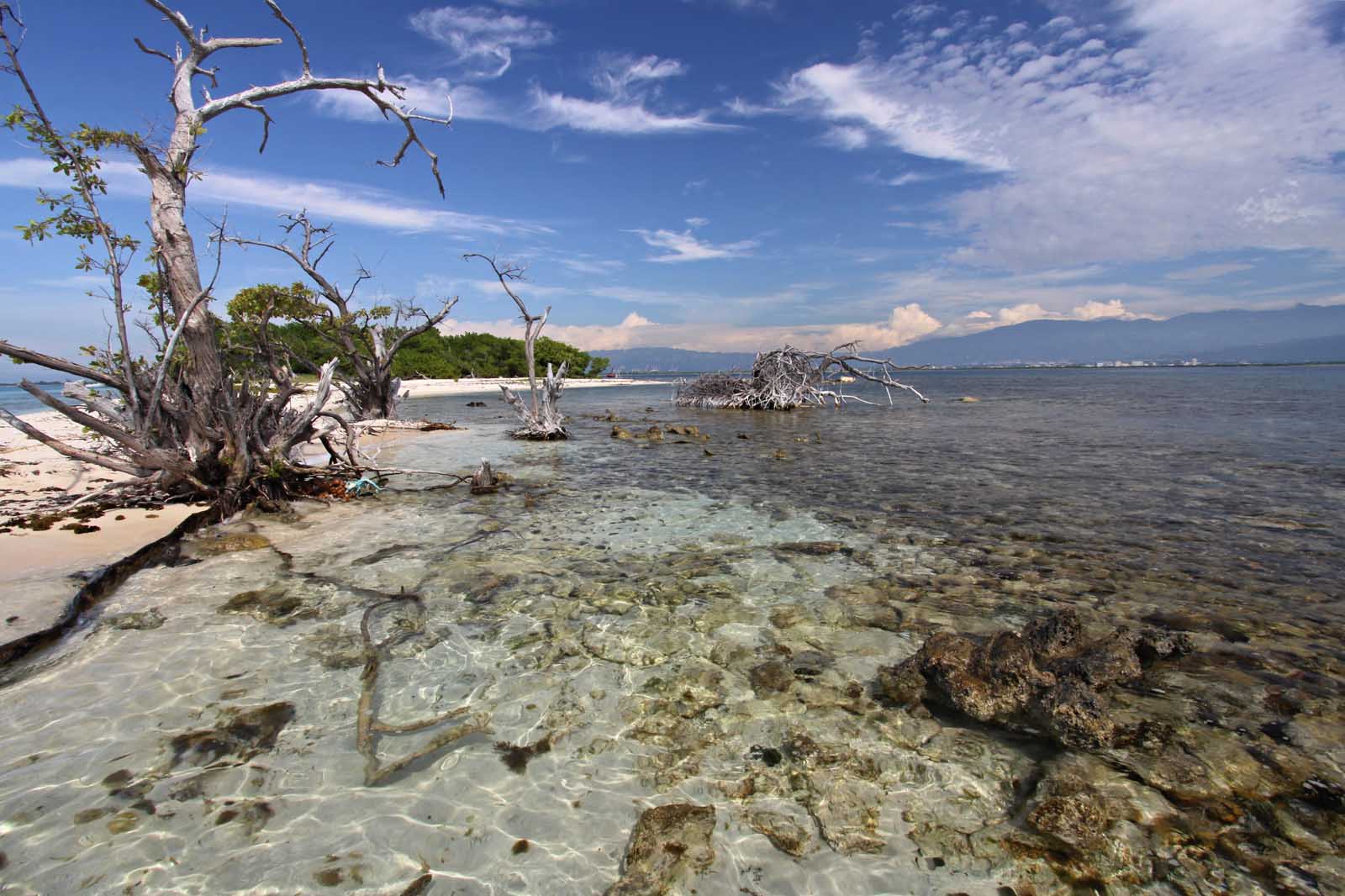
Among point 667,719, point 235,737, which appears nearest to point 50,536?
point 235,737

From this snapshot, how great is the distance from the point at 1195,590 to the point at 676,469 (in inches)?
359

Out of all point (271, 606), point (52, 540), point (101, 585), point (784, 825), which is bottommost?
point (784, 825)

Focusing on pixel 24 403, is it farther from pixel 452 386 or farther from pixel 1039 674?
pixel 1039 674

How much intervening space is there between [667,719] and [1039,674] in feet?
8.06

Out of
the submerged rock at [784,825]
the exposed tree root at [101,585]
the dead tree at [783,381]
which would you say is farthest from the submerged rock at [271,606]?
the dead tree at [783,381]

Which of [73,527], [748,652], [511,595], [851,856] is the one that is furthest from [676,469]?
[851,856]

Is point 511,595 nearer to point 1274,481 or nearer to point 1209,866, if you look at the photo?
point 1209,866

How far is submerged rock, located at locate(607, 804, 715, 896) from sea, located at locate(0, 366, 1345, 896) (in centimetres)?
2

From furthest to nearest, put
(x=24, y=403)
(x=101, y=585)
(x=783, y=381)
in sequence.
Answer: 1. (x=24, y=403)
2. (x=783, y=381)
3. (x=101, y=585)

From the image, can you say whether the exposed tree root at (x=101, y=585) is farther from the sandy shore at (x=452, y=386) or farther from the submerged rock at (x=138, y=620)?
the sandy shore at (x=452, y=386)

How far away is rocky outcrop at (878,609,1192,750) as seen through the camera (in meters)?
3.46

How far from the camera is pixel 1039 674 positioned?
3805 millimetres

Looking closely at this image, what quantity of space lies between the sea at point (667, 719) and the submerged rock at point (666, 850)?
16mm

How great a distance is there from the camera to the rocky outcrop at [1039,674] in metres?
3.46
